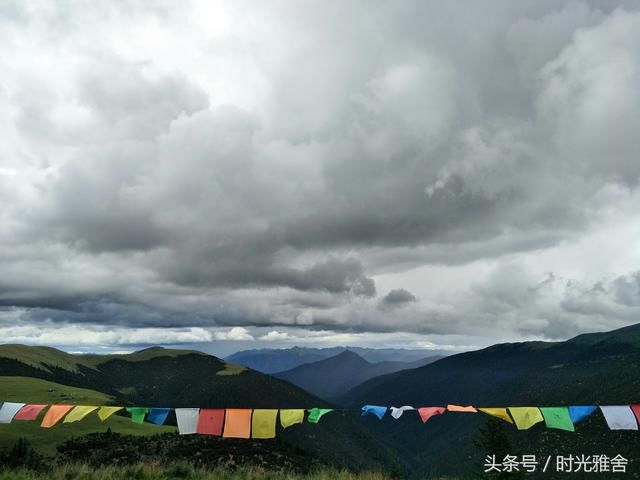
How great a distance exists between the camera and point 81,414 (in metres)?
27.4

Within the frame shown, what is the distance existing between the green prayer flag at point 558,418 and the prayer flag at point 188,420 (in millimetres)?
18082

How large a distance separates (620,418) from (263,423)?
18.0 m

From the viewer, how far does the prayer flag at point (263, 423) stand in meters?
24.2

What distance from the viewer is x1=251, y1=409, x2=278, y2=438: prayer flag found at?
952 inches

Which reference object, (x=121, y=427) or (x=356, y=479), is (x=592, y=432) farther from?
(x=356, y=479)

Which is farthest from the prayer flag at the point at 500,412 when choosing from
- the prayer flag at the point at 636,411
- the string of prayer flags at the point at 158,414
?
the string of prayer flags at the point at 158,414

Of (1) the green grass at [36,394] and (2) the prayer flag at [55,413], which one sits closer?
(2) the prayer flag at [55,413]

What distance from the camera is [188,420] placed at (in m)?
25.6

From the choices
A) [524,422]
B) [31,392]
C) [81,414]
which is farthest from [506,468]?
[31,392]

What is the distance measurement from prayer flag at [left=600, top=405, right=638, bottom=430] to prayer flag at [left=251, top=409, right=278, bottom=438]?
16.4m

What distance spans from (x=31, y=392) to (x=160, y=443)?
8060cm

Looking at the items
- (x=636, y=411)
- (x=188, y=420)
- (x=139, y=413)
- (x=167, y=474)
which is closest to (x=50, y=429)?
(x=139, y=413)

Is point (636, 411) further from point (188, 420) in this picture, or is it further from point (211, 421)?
point (188, 420)

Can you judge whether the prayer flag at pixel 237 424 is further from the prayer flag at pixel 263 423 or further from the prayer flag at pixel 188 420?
the prayer flag at pixel 188 420
